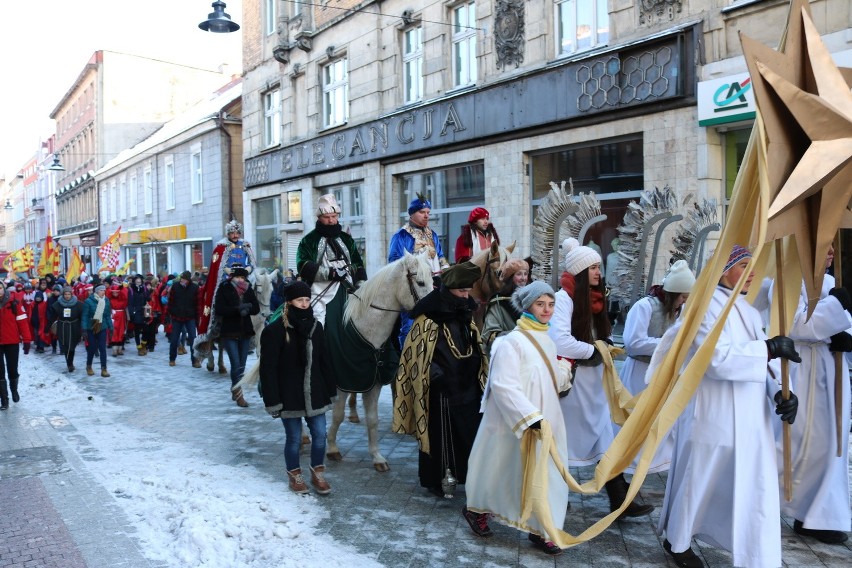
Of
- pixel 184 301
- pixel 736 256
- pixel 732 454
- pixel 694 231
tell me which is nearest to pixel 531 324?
pixel 736 256

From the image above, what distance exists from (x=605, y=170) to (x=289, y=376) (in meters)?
8.32

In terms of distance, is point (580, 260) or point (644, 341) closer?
point (580, 260)

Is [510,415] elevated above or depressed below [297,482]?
above

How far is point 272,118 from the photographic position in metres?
24.3

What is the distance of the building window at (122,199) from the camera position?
1630 inches

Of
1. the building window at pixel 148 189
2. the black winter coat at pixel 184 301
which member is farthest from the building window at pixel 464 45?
the building window at pixel 148 189

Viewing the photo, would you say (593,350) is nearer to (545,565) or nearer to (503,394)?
(503,394)

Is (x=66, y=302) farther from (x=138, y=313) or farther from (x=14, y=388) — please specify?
(x=14, y=388)

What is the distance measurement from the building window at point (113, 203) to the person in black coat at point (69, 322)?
31.0m

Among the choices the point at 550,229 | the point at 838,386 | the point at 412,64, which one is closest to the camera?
the point at 838,386

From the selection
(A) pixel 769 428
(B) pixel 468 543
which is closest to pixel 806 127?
(A) pixel 769 428

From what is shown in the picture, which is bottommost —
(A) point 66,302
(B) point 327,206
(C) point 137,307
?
(C) point 137,307

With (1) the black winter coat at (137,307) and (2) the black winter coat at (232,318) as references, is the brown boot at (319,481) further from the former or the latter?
(1) the black winter coat at (137,307)

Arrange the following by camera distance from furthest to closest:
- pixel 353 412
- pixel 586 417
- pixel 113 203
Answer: pixel 113 203
pixel 353 412
pixel 586 417
